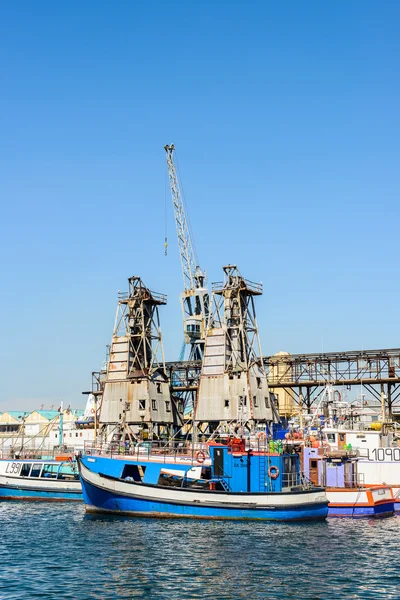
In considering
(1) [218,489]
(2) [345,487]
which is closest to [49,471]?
(1) [218,489]

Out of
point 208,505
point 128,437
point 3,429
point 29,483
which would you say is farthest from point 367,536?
point 3,429

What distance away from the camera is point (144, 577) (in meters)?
33.8

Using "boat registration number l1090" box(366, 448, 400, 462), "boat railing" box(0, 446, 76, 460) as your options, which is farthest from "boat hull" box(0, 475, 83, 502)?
"boat registration number l1090" box(366, 448, 400, 462)

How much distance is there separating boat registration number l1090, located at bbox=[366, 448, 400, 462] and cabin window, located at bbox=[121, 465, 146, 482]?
810 inches

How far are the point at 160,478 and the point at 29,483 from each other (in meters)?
20.1

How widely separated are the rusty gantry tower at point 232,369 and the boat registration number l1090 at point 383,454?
712 inches

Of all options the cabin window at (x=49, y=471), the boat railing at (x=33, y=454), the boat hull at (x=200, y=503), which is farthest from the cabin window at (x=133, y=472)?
the boat railing at (x=33, y=454)

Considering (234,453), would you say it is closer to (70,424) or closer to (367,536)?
(367,536)

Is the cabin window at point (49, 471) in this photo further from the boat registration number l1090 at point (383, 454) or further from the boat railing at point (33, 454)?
the boat registration number l1090 at point (383, 454)

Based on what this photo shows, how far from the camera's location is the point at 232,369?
81312 mm

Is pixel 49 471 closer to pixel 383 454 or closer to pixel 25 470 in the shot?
pixel 25 470

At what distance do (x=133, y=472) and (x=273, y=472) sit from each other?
11401 millimetres

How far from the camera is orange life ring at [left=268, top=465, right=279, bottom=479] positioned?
171ft

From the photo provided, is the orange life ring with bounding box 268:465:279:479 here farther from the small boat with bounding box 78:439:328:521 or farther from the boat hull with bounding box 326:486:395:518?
the boat hull with bounding box 326:486:395:518
